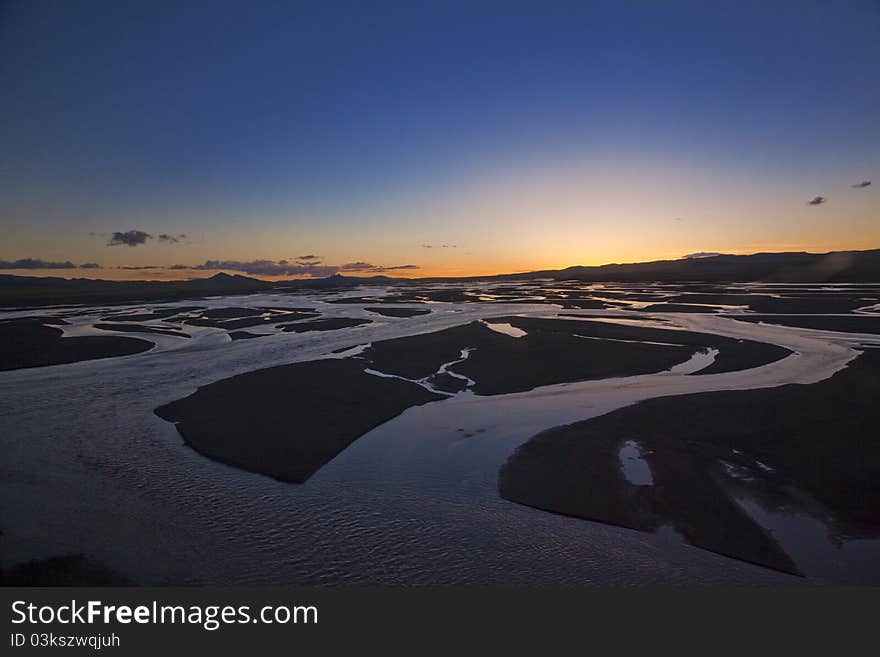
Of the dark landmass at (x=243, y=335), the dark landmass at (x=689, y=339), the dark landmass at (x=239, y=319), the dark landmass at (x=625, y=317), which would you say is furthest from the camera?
the dark landmass at (x=239, y=319)

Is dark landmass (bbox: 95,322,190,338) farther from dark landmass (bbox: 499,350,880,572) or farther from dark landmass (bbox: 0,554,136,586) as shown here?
dark landmass (bbox: 499,350,880,572)

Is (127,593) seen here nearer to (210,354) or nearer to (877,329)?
(210,354)

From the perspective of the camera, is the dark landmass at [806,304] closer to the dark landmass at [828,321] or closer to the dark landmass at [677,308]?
the dark landmass at [677,308]

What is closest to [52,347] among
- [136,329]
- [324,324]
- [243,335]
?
[136,329]

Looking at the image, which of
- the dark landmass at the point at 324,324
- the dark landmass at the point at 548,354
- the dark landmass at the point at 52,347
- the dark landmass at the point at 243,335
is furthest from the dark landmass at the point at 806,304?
the dark landmass at the point at 52,347

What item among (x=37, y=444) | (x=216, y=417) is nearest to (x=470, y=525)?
(x=216, y=417)

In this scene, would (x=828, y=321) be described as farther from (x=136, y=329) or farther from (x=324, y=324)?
(x=136, y=329)

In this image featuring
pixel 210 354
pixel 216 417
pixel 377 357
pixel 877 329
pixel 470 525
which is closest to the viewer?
pixel 470 525
